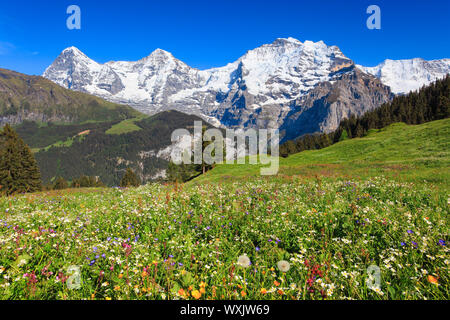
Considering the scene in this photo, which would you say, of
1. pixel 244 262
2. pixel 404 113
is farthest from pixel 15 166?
pixel 404 113

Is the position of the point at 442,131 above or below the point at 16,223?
above

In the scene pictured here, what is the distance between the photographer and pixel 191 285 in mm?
3434

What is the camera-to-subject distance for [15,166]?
5203 centimetres

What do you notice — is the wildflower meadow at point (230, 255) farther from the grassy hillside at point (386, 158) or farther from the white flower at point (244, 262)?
the grassy hillside at point (386, 158)

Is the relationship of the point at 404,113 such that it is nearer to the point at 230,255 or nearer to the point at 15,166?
the point at 230,255

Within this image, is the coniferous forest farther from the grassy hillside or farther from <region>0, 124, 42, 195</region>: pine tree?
<region>0, 124, 42, 195</region>: pine tree

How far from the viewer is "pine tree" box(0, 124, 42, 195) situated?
165 ft

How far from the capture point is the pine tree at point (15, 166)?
165ft

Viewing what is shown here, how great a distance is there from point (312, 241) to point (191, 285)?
313 centimetres

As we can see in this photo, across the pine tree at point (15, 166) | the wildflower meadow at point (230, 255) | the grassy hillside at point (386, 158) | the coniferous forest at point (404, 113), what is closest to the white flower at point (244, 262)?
the wildflower meadow at point (230, 255)

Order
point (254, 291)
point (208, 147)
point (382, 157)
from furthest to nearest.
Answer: point (208, 147) < point (382, 157) < point (254, 291)

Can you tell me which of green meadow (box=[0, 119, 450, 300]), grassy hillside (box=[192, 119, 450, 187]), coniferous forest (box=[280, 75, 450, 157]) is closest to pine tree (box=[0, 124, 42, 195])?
grassy hillside (box=[192, 119, 450, 187])
